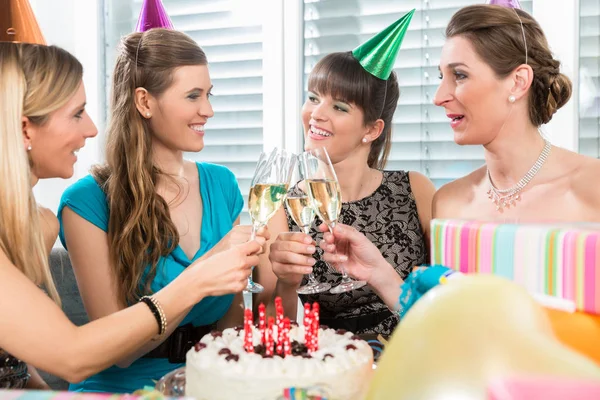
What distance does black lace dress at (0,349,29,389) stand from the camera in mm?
1437

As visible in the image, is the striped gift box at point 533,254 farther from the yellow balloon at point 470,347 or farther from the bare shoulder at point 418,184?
the bare shoulder at point 418,184

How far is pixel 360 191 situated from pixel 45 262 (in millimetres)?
1127

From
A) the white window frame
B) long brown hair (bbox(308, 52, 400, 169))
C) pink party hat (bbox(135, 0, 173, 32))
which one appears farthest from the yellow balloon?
the white window frame

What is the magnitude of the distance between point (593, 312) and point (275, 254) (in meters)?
0.89

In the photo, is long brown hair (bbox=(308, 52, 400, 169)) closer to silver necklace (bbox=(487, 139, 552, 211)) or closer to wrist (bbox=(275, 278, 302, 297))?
silver necklace (bbox=(487, 139, 552, 211))

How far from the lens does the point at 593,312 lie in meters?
0.86

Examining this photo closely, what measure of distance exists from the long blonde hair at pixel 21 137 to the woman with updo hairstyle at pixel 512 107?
1116 millimetres

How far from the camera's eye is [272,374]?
3.30ft

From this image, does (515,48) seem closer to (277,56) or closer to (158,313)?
(158,313)

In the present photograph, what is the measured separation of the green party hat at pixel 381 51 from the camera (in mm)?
2152

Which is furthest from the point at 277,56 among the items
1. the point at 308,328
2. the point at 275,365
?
the point at 275,365

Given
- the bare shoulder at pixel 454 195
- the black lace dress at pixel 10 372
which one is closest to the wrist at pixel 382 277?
the bare shoulder at pixel 454 195

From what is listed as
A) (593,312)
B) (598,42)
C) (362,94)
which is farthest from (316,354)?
(598,42)

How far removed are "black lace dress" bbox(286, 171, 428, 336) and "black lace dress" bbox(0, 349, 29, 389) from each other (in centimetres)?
91
